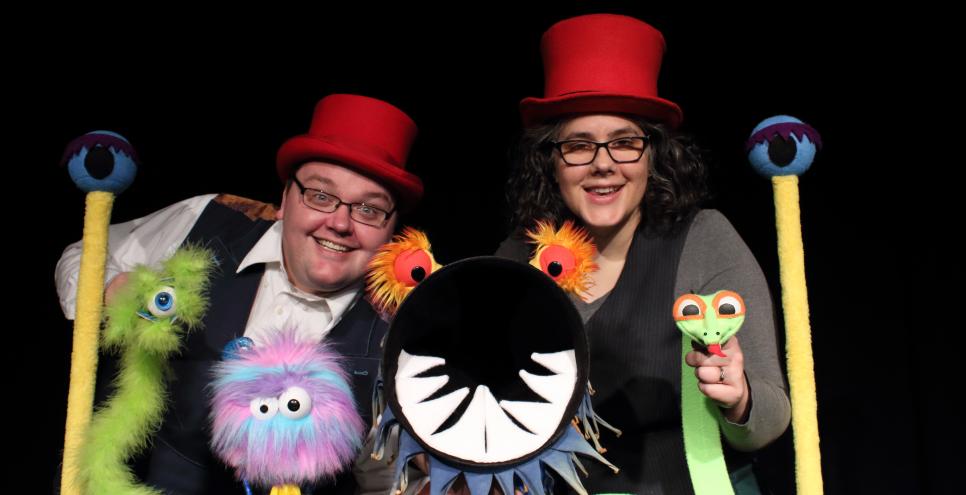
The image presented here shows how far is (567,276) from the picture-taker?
1335 millimetres

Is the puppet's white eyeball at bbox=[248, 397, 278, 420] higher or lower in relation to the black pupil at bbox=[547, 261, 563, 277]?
lower

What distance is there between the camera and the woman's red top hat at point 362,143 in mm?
1815

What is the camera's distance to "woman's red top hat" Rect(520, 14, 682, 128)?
1.65m

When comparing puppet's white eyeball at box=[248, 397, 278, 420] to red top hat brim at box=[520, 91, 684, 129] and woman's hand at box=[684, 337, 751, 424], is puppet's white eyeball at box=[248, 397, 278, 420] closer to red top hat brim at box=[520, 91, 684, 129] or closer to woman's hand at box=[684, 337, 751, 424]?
woman's hand at box=[684, 337, 751, 424]

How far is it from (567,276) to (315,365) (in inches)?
17.5

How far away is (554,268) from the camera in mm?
1333

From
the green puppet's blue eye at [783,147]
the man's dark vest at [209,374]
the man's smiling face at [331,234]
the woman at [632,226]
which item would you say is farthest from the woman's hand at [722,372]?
the man's smiling face at [331,234]

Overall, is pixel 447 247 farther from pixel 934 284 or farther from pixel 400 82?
pixel 934 284

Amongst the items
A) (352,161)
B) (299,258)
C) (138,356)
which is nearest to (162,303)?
(138,356)

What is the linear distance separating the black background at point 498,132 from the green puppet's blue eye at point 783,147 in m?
1.13

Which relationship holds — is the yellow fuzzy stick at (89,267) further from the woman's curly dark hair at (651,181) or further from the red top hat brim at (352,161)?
the woman's curly dark hair at (651,181)

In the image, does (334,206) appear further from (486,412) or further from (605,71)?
(486,412)

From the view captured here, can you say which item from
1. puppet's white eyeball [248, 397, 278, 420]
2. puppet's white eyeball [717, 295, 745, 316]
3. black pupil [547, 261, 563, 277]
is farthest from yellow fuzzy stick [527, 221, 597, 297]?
puppet's white eyeball [248, 397, 278, 420]

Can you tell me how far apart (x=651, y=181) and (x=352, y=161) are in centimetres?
62
